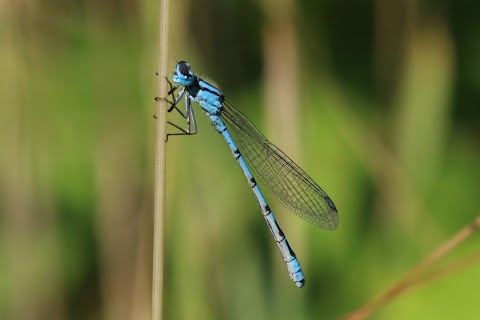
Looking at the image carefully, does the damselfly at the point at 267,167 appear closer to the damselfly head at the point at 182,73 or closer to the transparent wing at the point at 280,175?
the transparent wing at the point at 280,175

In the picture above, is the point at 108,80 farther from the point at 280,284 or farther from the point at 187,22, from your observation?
the point at 280,284

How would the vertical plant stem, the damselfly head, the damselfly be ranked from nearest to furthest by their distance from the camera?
1. the vertical plant stem
2. the damselfly head
3. the damselfly

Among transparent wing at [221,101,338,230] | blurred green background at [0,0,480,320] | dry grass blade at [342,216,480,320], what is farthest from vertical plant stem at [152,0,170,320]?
transparent wing at [221,101,338,230]

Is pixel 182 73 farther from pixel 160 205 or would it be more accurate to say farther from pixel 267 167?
pixel 160 205

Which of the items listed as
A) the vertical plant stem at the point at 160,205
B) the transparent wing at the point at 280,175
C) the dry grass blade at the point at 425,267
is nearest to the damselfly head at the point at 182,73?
the transparent wing at the point at 280,175

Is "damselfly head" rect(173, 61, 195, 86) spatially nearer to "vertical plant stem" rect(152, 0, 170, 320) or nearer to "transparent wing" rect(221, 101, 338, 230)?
"transparent wing" rect(221, 101, 338, 230)

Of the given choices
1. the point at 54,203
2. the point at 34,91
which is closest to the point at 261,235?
the point at 54,203
